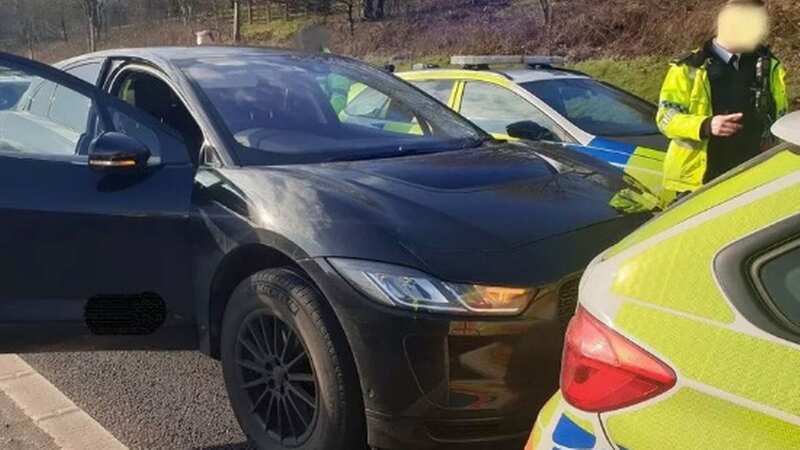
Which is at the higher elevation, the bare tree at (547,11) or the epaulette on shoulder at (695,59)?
the epaulette on shoulder at (695,59)

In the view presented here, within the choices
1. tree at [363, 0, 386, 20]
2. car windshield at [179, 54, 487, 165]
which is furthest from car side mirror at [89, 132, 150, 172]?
tree at [363, 0, 386, 20]

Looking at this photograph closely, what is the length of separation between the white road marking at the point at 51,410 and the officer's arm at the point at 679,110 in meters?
2.87

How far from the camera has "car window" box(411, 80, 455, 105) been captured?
7248 mm

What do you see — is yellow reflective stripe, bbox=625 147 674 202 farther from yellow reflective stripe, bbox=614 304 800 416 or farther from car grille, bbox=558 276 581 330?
yellow reflective stripe, bbox=614 304 800 416

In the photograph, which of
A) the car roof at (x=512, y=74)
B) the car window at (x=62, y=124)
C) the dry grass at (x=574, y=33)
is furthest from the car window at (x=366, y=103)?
the dry grass at (x=574, y=33)

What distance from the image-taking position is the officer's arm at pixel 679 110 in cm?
411

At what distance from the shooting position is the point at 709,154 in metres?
4.23

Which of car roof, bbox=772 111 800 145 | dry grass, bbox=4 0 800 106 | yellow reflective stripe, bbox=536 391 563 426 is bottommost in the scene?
dry grass, bbox=4 0 800 106

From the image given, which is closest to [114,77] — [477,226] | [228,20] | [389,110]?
[389,110]

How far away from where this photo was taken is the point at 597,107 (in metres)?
6.88

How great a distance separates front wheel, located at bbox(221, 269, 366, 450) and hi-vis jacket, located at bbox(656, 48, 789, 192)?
2070 mm

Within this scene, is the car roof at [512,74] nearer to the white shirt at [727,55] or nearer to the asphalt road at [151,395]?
the white shirt at [727,55]

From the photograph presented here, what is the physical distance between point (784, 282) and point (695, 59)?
2842mm

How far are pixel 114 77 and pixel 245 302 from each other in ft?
5.55
